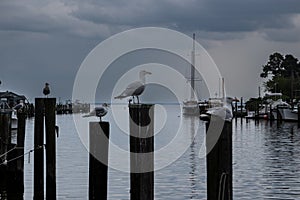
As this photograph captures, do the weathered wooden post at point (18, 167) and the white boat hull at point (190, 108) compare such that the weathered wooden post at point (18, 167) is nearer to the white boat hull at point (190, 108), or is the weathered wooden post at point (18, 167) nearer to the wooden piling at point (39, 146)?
the wooden piling at point (39, 146)

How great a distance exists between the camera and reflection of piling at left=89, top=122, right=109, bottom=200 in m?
17.5

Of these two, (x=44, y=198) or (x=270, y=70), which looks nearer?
(x=44, y=198)

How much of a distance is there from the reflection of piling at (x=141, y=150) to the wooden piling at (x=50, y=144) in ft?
22.5

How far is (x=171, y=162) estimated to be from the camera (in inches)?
1501

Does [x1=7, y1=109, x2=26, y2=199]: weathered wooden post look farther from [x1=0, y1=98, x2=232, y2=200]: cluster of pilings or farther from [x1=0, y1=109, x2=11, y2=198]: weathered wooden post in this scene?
[x1=0, y1=109, x2=11, y2=198]: weathered wooden post

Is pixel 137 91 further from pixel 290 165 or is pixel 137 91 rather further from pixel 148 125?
pixel 290 165

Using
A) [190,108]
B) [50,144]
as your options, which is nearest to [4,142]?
[50,144]

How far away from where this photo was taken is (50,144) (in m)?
20.7

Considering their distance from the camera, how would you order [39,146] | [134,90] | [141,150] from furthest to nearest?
[39,146] < [134,90] < [141,150]

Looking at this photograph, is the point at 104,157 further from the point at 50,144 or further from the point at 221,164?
the point at 221,164

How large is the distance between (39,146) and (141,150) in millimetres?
8317

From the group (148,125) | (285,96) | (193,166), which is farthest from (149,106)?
(285,96)

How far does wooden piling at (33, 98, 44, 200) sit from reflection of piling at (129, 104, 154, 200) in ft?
24.8

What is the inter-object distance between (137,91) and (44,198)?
733 centimetres
